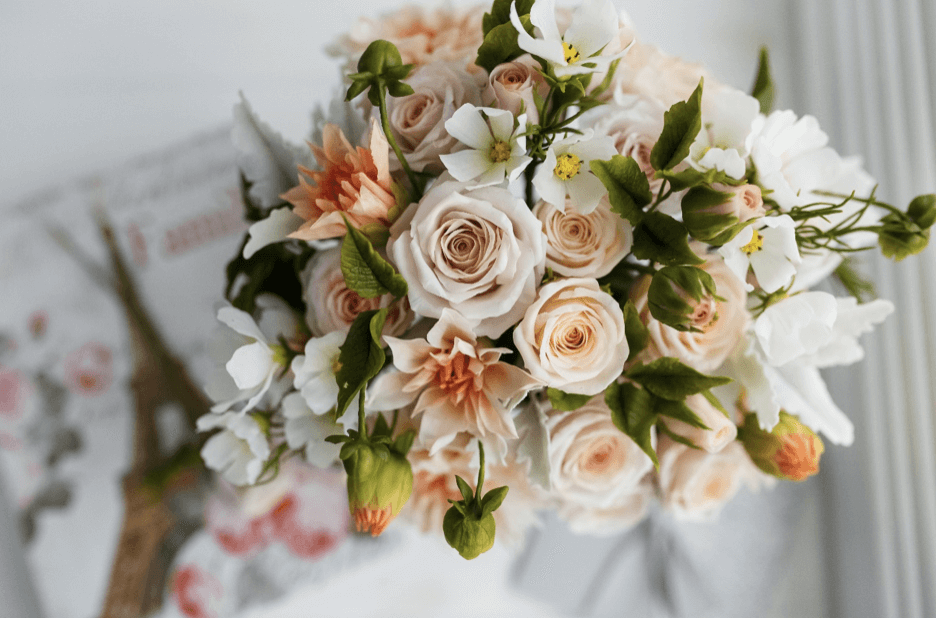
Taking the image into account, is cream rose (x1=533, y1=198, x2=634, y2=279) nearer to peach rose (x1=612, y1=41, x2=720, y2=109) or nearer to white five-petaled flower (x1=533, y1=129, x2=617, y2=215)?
white five-petaled flower (x1=533, y1=129, x2=617, y2=215)

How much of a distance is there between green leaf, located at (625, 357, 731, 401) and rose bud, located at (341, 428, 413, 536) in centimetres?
18

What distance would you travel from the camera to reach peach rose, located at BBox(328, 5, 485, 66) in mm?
515

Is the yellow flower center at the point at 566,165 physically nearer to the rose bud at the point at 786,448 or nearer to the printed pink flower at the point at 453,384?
the printed pink flower at the point at 453,384

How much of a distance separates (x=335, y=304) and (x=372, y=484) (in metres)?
0.13

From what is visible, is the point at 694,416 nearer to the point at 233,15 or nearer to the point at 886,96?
the point at 886,96

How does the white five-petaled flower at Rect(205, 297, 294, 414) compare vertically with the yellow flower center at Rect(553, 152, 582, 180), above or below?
below

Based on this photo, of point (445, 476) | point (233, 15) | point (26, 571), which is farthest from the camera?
point (233, 15)

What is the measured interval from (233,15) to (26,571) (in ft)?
2.32

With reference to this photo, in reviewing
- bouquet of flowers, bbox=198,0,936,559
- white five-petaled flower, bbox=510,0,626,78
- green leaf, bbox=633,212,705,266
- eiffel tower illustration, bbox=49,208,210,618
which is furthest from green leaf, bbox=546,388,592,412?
eiffel tower illustration, bbox=49,208,210,618

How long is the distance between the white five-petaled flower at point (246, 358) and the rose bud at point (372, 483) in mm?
95

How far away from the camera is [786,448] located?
0.47 m

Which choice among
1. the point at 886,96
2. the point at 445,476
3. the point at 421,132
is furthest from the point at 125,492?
the point at 886,96

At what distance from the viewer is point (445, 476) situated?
0.54m

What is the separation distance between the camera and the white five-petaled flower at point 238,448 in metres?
0.48
